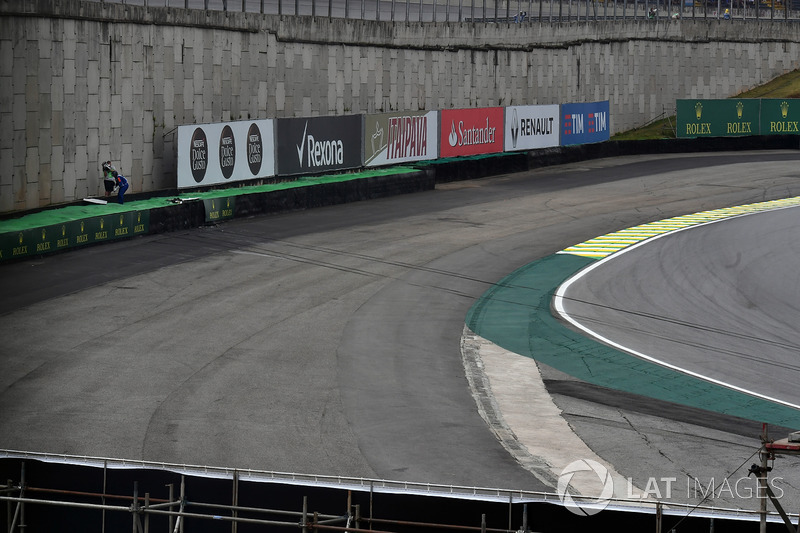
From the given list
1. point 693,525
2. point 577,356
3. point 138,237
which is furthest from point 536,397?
point 138,237

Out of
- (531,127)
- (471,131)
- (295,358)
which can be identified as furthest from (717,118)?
(295,358)

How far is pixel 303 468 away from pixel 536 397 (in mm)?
5626

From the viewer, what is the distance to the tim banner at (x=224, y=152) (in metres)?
32.6

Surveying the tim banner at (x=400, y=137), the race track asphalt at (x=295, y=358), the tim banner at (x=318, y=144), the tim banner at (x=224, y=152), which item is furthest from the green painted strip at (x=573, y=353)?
the tim banner at (x=400, y=137)

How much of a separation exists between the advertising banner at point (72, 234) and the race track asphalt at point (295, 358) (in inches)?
15.5

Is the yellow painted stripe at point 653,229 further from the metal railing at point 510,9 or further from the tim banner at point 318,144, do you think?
the metal railing at point 510,9

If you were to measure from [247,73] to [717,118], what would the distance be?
29.9m

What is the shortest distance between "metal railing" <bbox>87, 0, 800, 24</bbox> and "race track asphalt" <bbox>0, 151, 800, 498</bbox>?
9787 millimetres

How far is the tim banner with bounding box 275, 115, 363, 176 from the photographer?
120 ft

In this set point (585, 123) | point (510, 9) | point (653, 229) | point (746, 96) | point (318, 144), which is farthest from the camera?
point (746, 96)

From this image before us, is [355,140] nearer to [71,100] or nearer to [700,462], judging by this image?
[71,100]

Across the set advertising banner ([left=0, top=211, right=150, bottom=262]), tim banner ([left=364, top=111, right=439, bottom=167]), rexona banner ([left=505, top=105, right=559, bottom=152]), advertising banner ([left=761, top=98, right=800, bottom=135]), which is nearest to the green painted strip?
advertising banner ([left=0, top=211, right=150, bottom=262])

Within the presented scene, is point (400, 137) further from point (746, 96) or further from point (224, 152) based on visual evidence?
point (746, 96)

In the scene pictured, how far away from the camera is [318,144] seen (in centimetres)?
3791
